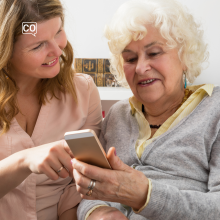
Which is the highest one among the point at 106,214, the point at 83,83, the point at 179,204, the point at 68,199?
the point at 83,83

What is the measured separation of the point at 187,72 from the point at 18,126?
843 mm

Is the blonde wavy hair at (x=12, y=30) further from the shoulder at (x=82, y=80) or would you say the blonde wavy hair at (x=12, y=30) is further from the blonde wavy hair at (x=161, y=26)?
the blonde wavy hair at (x=161, y=26)

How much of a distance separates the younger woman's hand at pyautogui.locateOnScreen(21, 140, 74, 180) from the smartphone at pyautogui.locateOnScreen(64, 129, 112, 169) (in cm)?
11

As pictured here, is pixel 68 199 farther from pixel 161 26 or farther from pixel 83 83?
pixel 161 26

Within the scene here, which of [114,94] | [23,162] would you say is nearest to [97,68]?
[114,94]

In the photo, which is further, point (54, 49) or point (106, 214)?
point (54, 49)

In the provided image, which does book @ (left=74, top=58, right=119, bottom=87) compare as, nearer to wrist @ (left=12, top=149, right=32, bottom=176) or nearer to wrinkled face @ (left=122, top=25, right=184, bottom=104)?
wrinkled face @ (left=122, top=25, right=184, bottom=104)

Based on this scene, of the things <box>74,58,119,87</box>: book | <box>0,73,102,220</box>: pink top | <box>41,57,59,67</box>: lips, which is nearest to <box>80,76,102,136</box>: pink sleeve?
<box>0,73,102,220</box>: pink top

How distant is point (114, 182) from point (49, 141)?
20.2 inches

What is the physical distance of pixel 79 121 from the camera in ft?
4.28

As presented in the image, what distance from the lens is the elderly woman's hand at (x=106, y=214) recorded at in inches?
37.4

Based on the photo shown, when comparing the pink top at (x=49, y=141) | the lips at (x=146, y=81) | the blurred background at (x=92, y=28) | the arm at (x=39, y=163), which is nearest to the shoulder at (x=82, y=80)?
the pink top at (x=49, y=141)

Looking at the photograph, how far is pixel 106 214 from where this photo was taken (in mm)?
964

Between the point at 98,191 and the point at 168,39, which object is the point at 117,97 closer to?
the point at 168,39
